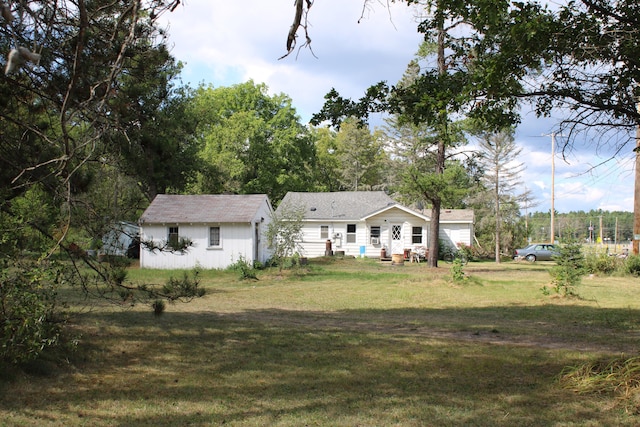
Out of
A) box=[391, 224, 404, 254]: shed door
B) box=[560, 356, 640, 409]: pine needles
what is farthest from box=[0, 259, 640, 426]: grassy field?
box=[391, 224, 404, 254]: shed door

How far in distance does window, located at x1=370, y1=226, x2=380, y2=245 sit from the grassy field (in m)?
18.1

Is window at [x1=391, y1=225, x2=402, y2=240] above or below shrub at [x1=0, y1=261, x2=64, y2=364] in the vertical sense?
above

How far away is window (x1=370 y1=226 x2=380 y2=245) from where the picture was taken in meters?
32.5

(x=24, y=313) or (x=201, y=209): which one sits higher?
(x=201, y=209)

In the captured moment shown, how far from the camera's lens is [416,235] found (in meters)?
32.5

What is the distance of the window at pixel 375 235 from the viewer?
107 feet

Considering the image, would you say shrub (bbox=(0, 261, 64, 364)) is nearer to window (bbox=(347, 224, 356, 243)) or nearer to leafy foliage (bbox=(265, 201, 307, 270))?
leafy foliage (bbox=(265, 201, 307, 270))

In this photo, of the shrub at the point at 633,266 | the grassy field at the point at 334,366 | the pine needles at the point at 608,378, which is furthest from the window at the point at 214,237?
the pine needles at the point at 608,378

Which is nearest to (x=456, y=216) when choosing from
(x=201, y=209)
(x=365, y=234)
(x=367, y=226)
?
(x=367, y=226)

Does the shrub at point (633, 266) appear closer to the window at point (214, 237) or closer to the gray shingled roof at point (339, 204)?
the gray shingled roof at point (339, 204)

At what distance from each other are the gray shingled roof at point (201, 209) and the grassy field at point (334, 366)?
32.9 ft

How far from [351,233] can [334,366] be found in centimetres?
2585

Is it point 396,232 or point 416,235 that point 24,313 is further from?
point 416,235

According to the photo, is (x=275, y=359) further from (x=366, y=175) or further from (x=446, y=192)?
(x=366, y=175)
